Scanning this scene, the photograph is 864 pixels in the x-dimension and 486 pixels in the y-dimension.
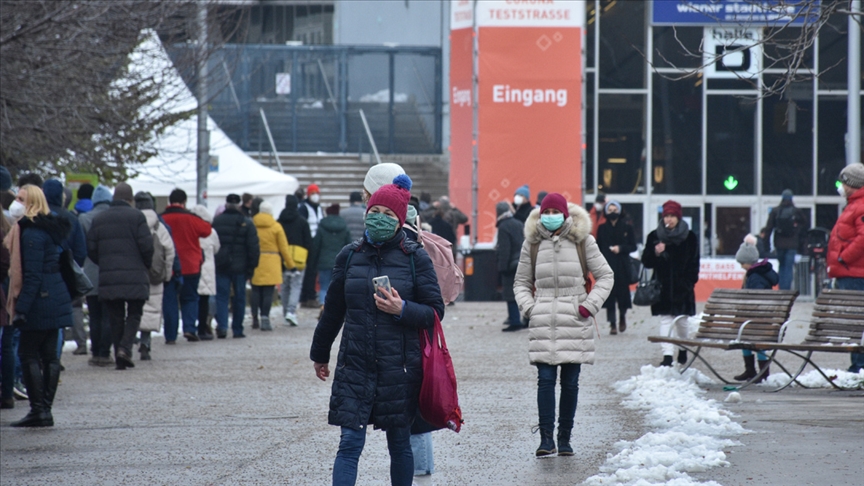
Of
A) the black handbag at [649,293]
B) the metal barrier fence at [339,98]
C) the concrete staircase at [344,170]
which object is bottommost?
the black handbag at [649,293]

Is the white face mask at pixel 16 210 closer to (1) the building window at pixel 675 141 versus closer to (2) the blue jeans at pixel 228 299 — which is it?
(2) the blue jeans at pixel 228 299

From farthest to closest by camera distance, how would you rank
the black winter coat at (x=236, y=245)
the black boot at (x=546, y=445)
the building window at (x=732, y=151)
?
1. the building window at (x=732, y=151)
2. the black winter coat at (x=236, y=245)
3. the black boot at (x=546, y=445)

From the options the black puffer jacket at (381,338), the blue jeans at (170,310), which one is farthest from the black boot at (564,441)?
the blue jeans at (170,310)

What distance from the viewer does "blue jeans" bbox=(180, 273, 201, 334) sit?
50.5 feet

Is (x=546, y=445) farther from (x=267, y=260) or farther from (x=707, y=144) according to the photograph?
(x=707, y=144)

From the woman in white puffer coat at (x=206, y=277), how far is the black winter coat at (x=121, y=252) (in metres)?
2.68

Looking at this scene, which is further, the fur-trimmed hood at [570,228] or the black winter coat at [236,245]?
the black winter coat at [236,245]

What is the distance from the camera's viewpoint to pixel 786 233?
2241 cm

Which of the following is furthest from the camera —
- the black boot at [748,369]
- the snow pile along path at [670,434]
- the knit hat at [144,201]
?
the knit hat at [144,201]

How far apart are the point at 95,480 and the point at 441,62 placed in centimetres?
3202

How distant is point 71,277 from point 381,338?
15.6 ft

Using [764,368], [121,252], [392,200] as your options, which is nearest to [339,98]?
[121,252]

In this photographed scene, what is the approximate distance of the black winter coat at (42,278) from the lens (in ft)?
30.3

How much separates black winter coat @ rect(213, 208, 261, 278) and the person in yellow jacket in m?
0.57
